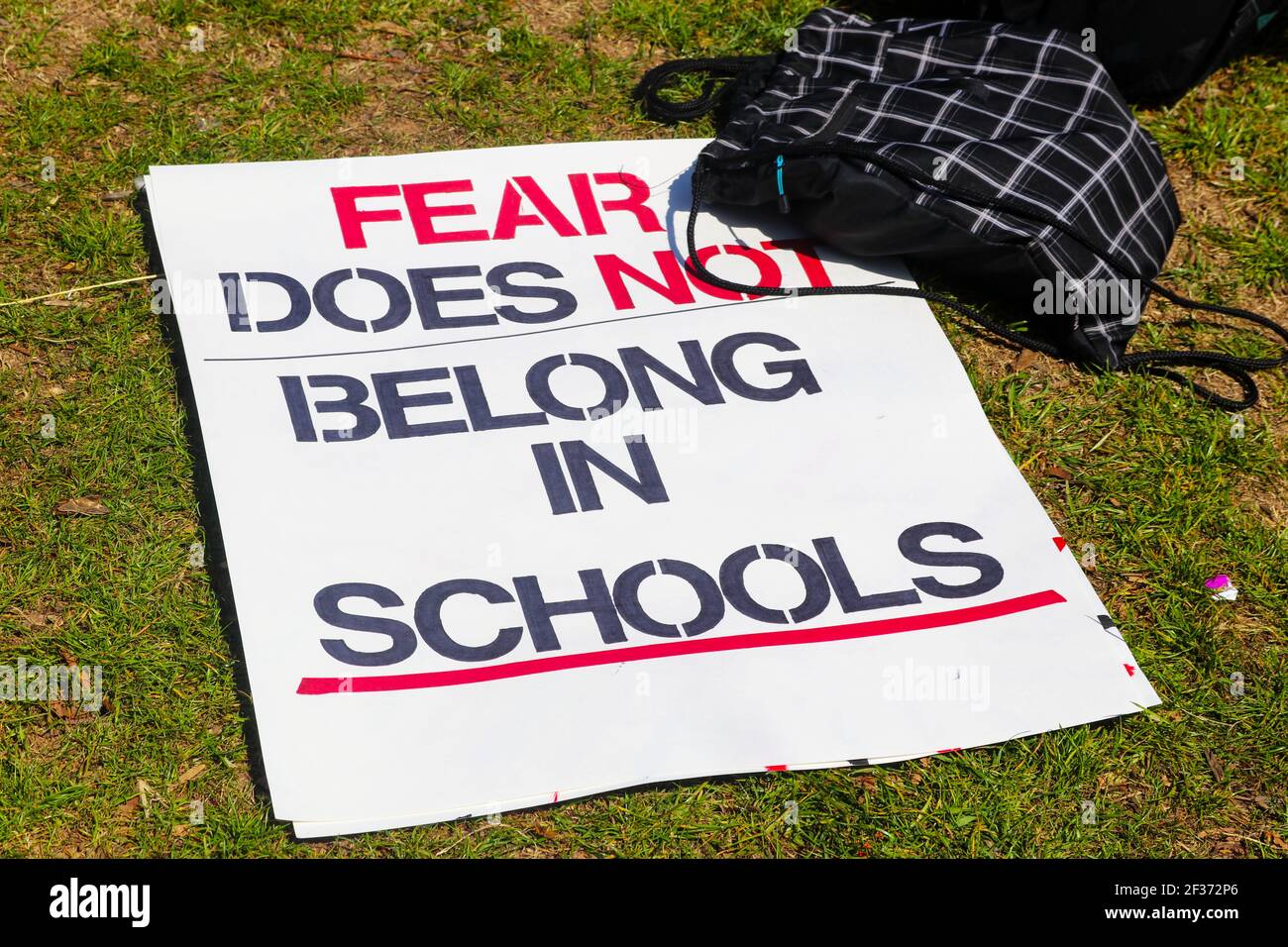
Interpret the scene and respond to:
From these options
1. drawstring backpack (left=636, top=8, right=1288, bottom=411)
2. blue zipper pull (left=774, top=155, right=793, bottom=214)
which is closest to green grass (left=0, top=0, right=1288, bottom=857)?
drawstring backpack (left=636, top=8, right=1288, bottom=411)

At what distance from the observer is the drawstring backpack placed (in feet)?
7.16

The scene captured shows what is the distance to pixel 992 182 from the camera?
7.20 feet

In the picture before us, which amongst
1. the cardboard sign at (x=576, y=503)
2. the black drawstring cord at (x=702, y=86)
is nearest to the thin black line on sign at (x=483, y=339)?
the cardboard sign at (x=576, y=503)

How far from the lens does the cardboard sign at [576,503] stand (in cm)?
167

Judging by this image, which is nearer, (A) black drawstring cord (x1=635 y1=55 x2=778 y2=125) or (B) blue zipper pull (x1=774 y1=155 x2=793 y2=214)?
(B) blue zipper pull (x1=774 y1=155 x2=793 y2=214)

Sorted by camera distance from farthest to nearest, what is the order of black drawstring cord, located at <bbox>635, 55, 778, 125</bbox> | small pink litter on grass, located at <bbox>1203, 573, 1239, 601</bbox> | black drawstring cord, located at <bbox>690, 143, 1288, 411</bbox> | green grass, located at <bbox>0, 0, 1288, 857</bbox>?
black drawstring cord, located at <bbox>635, 55, 778, 125</bbox>
black drawstring cord, located at <bbox>690, 143, 1288, 411</bbox>
small pink litter on grass, located at <bbox>1203, 573, 1239, 601</bbox>
green grass, located at <bbox>0, 0, 1288, 857</bbox>

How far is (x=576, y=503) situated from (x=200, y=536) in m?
0.60

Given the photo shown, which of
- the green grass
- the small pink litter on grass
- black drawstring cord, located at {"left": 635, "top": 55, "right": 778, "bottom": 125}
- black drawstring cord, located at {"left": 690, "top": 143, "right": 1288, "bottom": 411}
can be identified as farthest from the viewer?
black drawstring cord, located at {"left": 635, "top": 55, "right": 778, "bottom": 125}

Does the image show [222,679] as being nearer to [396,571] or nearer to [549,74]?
[396,571]

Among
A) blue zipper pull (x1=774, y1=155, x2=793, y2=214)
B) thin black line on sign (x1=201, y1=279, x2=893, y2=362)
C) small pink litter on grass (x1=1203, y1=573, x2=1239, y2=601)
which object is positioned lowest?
small pink litter on grass (x1=1203, y1=573, x2=1239, y2=601)

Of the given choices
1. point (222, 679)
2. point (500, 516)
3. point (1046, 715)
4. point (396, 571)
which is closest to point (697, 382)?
point (500, 516)

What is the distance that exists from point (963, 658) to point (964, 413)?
52cm

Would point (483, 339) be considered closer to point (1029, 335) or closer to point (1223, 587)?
point (1029, 335)

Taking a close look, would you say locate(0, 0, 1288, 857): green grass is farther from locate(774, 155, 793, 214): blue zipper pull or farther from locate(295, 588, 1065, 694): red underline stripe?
locate(774, 155, 793, 214): blue zipper pull
